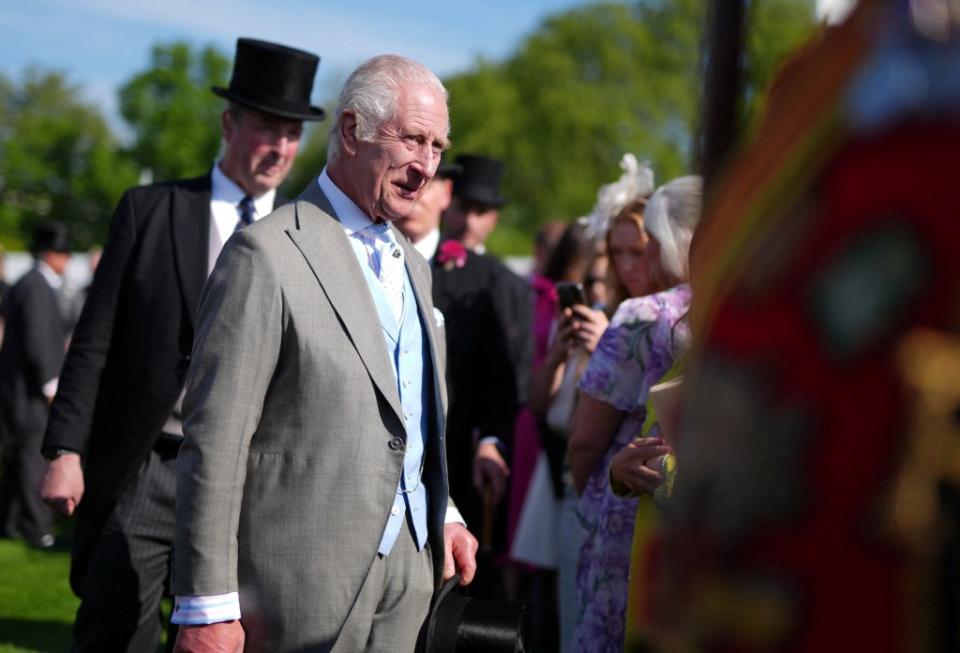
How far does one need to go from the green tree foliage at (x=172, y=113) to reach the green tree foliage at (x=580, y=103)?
19.3 meters

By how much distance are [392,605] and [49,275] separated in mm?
8692

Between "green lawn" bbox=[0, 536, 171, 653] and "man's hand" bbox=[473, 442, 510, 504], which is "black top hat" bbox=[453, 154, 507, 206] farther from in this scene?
"green lawn" bbox=[0, 536, 171, 653]

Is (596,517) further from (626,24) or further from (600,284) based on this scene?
(626,24)

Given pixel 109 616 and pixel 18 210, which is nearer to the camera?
pixel 109 616

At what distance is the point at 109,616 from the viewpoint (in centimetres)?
369

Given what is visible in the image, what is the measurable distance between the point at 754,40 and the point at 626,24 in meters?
52.5

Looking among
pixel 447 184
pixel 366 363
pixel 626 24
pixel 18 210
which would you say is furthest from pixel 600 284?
pixel 18 210

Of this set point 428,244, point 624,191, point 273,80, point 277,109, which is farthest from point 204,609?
point 428,244

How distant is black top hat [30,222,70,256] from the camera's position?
37.3ft

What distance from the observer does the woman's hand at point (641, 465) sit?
313cm

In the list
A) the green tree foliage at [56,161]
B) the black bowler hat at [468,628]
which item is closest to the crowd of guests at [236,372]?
the black bowler hat at [468,628]

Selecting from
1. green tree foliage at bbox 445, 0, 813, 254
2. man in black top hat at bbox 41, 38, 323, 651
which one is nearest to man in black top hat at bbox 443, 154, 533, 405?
man in black top hat at bbox 41, 38, 323, 651

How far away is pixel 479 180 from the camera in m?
7.26

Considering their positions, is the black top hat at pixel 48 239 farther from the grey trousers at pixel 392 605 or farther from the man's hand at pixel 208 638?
the man's hand at pixel 208 638
